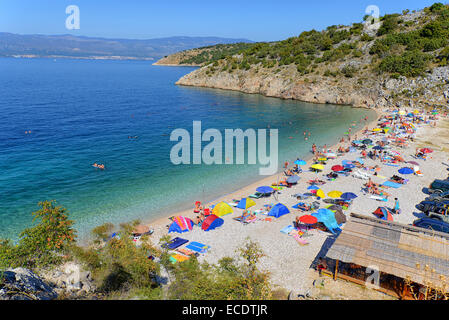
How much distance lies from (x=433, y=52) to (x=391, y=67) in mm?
10508

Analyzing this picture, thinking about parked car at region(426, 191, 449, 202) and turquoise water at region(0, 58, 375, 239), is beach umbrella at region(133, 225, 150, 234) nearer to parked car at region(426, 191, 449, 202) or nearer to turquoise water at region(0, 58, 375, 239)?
turquoise water at region(0, 58, 375, 239)

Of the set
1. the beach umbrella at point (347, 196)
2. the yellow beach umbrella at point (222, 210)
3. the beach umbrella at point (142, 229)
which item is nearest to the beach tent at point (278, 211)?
the yellow beach umbrella at point (222, 210)

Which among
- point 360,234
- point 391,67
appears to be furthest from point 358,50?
point 360,234

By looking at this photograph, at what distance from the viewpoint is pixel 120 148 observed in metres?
41.7

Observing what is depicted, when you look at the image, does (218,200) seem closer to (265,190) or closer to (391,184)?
(265,190)

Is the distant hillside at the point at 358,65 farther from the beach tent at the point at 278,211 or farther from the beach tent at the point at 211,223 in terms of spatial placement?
the beach tent at the point at 211,223

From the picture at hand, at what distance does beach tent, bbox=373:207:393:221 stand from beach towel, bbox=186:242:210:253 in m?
13.6

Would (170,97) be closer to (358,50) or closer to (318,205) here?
(358,50)

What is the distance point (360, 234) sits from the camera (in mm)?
16469

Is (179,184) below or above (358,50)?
below

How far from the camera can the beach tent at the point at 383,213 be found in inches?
836

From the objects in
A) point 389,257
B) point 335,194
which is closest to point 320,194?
point 335,194

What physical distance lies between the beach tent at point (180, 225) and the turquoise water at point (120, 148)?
400 cm

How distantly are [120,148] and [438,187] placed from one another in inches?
1528
